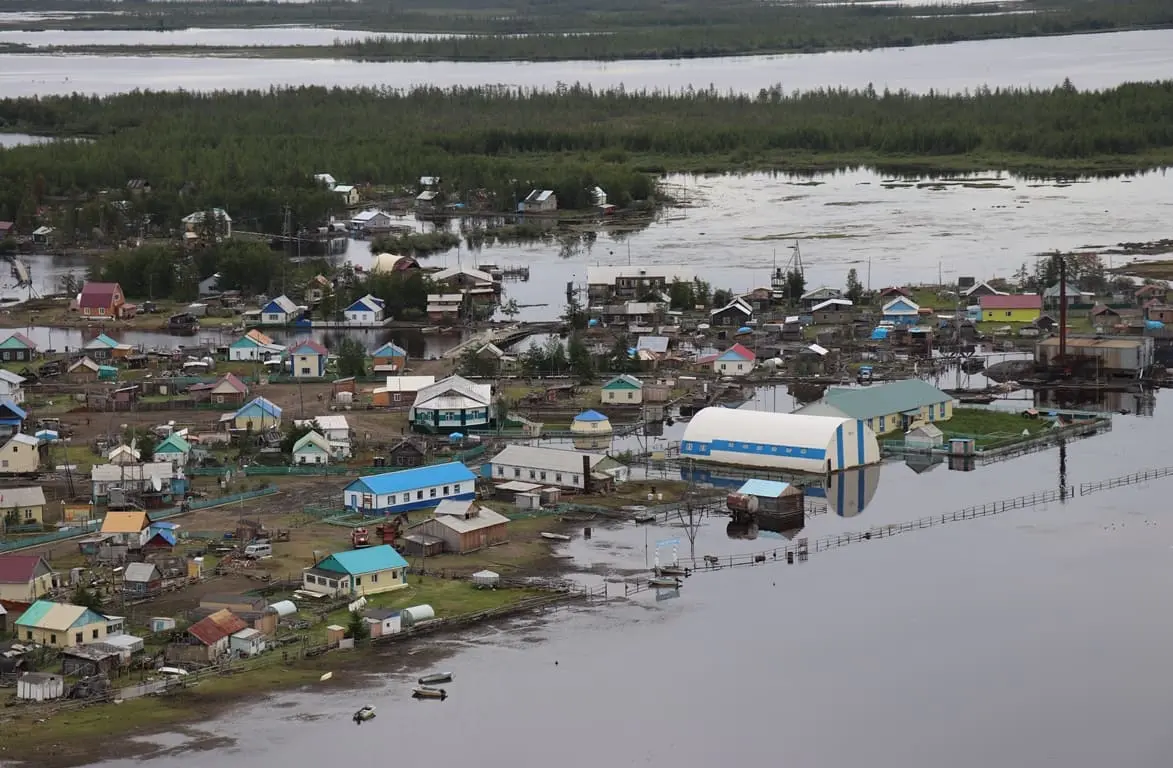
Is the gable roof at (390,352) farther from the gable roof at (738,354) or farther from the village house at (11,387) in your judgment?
the village house at (11,387)

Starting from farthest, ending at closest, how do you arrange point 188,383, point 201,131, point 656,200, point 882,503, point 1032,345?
point 201,131 → point 656,200 → point 1032,345 → point 188,383 → point 882,503

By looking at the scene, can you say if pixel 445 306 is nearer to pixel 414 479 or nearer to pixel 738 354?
pixel 738 354

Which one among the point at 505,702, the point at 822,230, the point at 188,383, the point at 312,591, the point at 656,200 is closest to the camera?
the point at 505,702

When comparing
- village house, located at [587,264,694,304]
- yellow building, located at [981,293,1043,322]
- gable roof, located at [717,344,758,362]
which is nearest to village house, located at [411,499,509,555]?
gable roof, located at [717,344,758,362]

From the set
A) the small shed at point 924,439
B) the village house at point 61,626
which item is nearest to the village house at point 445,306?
the small shed at point 924,439

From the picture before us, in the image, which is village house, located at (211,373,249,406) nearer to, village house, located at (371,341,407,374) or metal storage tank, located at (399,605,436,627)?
village house, located at (371,341,407,374)

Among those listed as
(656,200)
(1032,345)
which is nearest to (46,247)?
(656,200)

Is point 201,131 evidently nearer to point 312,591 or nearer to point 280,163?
point 280,163
